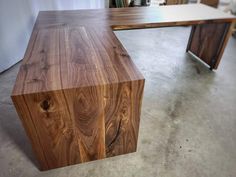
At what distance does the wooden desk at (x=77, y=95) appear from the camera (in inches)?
35.4

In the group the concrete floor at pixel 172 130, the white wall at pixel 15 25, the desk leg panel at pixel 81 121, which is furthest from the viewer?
the white wall at pixel 15 25

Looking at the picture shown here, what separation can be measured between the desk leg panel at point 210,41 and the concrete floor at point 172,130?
13 centimetres

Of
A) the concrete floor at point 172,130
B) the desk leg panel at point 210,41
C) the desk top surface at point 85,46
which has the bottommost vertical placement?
the concrete floor at point 172,130

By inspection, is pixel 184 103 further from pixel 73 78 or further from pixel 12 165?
pixel 12 165

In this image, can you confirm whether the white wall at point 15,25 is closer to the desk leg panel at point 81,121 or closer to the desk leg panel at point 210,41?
the desk leg panel at point 81,121

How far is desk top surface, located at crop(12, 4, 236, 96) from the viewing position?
94 cm

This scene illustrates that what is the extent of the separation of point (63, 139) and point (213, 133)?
1102 mm

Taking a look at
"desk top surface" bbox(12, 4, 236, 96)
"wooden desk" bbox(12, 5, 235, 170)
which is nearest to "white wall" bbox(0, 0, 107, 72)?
"desk top surface" bbox(12, 4, 236, 96)

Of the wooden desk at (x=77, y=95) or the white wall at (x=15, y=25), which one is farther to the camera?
the white wall at (x=15, y=25)

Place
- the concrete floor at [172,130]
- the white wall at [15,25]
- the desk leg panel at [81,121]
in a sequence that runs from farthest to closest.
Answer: the white wall at [15,25] < the concrete floor at [172,130] < the desk leg panel at [81,121]

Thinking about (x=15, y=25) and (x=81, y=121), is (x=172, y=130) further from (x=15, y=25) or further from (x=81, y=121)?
(x=15, y=25)

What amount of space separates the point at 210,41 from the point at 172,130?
1276 mm

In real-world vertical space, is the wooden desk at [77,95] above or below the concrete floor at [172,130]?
above

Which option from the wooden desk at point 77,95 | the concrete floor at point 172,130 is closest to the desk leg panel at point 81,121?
the wooden desk at point 77,95
